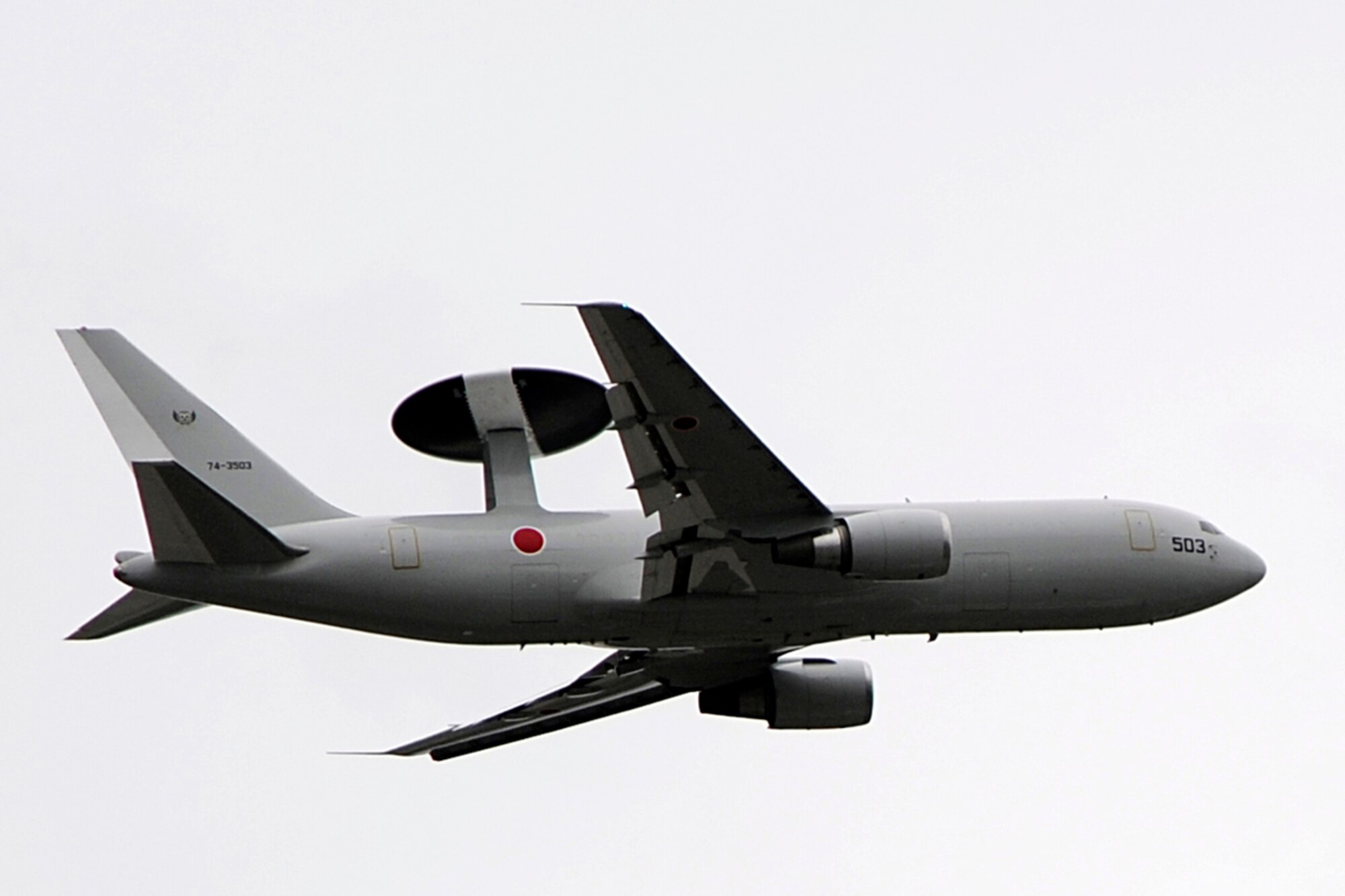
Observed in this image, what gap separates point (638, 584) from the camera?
37438 millimetres

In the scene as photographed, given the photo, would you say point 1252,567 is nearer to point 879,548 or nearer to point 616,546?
point 879,548

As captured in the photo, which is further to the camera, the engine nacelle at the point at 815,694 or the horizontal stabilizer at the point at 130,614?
the engine nacelle at the point at 815,694

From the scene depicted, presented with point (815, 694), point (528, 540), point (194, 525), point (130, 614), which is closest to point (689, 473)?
point (528, 540)

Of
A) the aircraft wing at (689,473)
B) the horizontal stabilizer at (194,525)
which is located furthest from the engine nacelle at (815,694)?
the horizontal stabilizer at (194,525)

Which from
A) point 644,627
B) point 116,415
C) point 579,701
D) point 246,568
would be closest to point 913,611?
point 644,627

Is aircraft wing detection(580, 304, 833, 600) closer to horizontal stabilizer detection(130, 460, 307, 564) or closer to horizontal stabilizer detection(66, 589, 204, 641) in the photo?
horizontal stabilizer detection(130, 460, 307, 564)

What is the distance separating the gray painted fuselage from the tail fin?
3.15 feet

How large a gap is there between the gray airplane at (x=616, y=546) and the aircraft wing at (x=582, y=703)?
6.21 feet

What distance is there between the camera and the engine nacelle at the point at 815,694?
4275cm

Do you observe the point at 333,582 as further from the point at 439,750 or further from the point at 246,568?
the point at 439,750

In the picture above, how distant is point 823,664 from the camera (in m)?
43.1

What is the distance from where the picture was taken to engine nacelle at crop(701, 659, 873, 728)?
42.8 meters

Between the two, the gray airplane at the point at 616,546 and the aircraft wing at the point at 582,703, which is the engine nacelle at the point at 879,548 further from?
the aircraft wing at the point at 582,703

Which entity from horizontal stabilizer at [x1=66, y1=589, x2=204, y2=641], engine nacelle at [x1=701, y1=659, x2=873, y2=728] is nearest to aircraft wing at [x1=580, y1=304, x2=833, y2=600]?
engine nacelle at [x1=701, y1=659, x2=873, y2=728]
